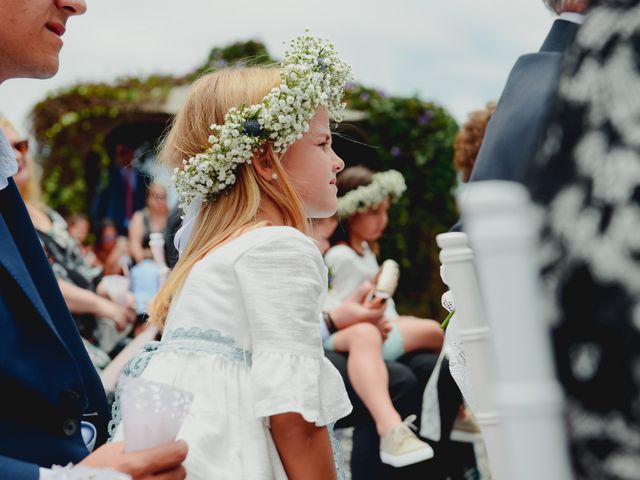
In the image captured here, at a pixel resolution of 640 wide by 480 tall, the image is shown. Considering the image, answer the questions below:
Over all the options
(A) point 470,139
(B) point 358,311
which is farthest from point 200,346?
(B) point 358,311

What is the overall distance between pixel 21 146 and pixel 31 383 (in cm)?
308

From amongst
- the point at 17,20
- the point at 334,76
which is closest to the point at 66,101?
the point at 334,76

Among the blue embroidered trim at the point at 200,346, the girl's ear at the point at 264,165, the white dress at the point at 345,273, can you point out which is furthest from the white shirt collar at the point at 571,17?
the white dress at the point at 345,273

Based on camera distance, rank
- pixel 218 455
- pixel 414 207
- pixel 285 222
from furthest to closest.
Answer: pixel 414 207
pixel 285 222
pixel 218 455

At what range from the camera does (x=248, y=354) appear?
2219 millimetres

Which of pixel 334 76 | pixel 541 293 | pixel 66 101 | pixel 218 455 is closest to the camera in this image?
pixel 541 293

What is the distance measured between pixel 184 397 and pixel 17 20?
0.84 metres

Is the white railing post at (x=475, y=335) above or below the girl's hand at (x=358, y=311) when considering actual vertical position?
above

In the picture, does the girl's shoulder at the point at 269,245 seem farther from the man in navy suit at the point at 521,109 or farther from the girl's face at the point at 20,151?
the girl's face at the point at 20,151

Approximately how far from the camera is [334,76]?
2.90 m

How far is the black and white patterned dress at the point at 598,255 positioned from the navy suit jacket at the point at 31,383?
1084mm

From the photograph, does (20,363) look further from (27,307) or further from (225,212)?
(225,212)

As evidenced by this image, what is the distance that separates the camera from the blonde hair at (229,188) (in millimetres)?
2482

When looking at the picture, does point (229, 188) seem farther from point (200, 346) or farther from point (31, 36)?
point (31, 36)
